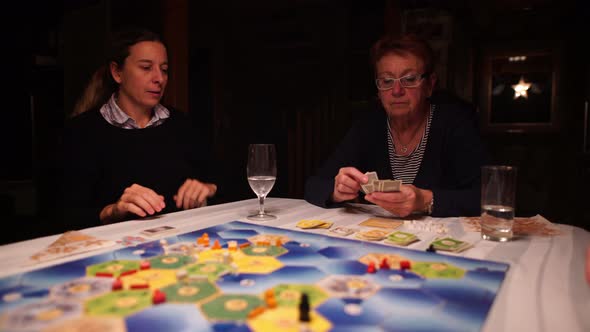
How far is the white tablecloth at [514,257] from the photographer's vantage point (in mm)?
644

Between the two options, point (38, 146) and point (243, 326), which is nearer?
point (243, 326)

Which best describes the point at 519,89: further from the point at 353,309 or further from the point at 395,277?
the point at 353,309

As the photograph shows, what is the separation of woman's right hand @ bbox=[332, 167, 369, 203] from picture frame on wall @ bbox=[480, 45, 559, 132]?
3.45 meters

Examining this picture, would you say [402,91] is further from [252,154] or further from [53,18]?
[53,18]

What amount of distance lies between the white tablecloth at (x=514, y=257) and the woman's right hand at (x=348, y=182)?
0.07 m

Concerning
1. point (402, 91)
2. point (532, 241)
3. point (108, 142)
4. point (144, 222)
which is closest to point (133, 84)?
point (108, 142)

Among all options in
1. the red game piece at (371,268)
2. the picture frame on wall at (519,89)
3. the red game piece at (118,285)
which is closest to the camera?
the red game piece at (118,285)

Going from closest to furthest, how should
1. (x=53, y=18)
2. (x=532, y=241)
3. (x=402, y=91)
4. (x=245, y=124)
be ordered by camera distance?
1. (x=532, y=241)
2. (x=402, y=91)
3. (x=245, y=124)
4. (x=53, y=18)

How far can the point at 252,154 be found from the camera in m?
1.38

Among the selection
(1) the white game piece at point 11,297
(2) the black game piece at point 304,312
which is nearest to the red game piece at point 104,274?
(1) the white game piece at point 11,297

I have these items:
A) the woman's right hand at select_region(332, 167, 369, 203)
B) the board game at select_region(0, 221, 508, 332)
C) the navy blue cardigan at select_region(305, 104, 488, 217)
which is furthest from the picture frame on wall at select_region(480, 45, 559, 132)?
the board game at select_region(0, 221, 508, 332)

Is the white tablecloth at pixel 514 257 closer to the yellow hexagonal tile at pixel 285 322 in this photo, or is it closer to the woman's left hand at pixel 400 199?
the woman's left hand at pixel 400 199

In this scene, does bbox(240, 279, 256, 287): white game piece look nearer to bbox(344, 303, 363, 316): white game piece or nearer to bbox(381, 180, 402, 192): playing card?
bbox(344, 303, 363, 316): white game piece

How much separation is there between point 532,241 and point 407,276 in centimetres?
52
